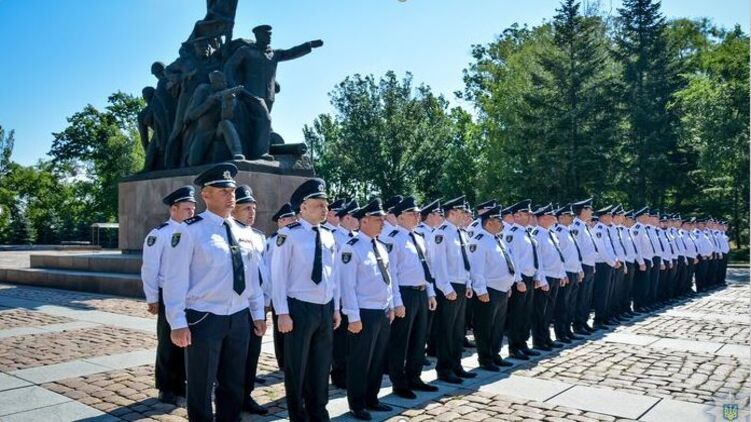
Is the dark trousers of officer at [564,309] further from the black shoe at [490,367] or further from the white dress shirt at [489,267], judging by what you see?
the black shoe at [490,367]

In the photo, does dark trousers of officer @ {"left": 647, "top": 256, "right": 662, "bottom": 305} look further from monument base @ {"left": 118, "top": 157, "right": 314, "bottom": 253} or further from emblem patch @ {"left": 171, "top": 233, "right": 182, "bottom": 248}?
emblem patch @ {"left": 171, "top": 233, "right": 182, "bottom": 248}

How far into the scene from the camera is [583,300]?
32.3ft

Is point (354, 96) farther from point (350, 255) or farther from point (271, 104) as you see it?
point (350, 255)

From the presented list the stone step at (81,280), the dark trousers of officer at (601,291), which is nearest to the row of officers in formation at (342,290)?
the dark trousers of officer at (601,291)

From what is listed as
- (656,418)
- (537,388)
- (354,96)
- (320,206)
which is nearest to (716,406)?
(656,418)

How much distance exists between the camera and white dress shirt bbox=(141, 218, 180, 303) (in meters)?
5.93

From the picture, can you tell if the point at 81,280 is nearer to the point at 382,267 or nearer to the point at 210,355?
the point at 382,267

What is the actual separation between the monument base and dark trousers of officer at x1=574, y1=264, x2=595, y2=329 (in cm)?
702

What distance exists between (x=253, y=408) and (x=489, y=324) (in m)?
3.16

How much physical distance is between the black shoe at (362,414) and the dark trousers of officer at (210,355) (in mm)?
1399

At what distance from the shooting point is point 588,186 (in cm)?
3256

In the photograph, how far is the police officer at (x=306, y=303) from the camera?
4770mm

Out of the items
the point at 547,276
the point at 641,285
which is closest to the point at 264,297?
the point at 547,276

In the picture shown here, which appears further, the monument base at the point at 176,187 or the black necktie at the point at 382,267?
the monument base at the point at 176,187
